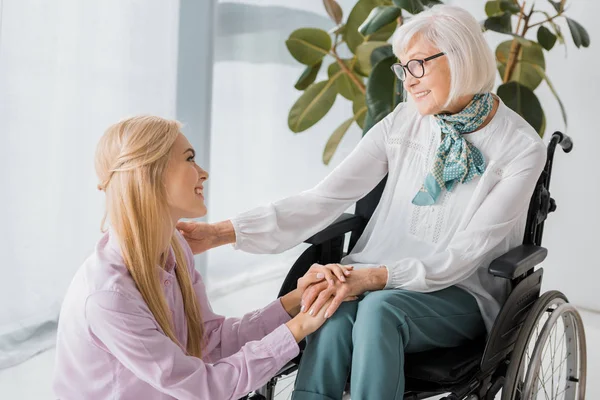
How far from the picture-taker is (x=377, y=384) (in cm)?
172

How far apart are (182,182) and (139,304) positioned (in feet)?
0.90

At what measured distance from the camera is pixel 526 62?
344 cm

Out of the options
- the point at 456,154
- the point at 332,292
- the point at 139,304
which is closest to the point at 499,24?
the point at 456,154

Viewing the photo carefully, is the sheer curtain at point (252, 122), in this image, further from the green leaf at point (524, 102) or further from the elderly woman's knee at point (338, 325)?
the elderly woman's knee at point (338, 325)

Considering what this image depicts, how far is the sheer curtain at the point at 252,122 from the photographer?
12.1 feet

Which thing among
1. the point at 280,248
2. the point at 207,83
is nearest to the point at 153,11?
the point at 207,83

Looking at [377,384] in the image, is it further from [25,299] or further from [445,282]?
[25,299]

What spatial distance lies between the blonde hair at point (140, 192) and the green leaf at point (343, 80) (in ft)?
6.67

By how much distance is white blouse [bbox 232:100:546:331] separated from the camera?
6.50ft

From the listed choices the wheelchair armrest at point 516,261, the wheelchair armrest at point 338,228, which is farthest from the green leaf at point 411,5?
the wheelchair armrest at point 516,261

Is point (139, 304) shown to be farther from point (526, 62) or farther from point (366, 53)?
point (526, 62)

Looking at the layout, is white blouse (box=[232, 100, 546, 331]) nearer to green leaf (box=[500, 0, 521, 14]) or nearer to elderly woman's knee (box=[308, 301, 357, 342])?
elderly woman's knee (box=[308, 301, 357, 342])

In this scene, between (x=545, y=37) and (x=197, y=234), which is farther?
(x=545, y=37)

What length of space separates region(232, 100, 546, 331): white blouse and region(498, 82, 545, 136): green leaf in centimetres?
100
